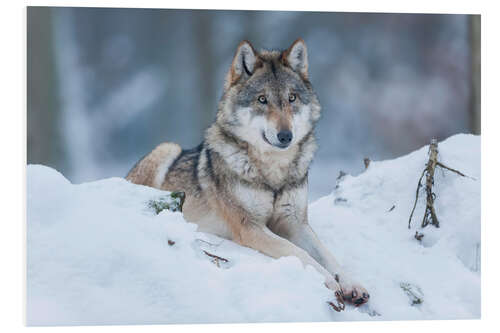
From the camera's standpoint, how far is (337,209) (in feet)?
15.5

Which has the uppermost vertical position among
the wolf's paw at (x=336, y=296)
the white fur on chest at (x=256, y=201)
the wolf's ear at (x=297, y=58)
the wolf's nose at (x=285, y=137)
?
the wolf's ear at (x=297, y=58)

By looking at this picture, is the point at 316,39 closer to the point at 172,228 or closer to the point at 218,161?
the point at 218,161

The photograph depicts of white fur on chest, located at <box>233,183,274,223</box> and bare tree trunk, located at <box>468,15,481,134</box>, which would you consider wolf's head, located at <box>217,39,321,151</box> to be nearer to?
white fur on chest, located at <box>233,183,274,223</box>

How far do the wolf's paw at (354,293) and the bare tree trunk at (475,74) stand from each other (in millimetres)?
1602

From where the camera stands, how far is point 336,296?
3.56m

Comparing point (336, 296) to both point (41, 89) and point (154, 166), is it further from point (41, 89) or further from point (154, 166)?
point (41, 89)

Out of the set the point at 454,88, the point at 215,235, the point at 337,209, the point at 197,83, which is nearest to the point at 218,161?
the point at 215,235

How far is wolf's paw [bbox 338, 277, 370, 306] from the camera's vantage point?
3646 mm

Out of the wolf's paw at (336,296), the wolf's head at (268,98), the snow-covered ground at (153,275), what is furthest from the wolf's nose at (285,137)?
the wolf's paw at (336,296)

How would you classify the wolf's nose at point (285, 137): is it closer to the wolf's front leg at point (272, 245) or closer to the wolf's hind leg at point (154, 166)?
the wolf's front leg at point (272, 245)

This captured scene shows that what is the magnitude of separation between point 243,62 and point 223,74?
1.43ft

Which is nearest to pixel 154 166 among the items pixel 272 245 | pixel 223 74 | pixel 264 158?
pixel 223 74

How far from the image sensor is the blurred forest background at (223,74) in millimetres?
4113

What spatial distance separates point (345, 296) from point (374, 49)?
1.88 meters
